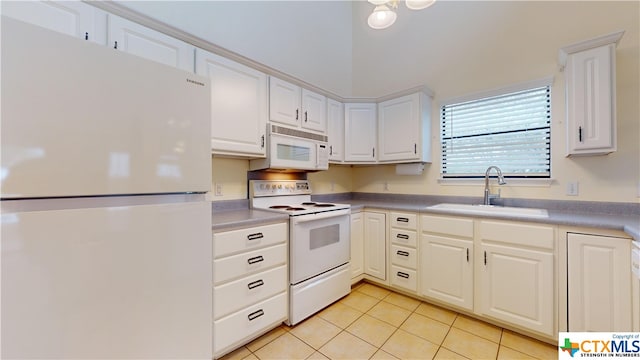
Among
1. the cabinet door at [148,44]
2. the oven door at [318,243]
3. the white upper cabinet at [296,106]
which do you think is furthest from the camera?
the white upper cabinet at [296,106]

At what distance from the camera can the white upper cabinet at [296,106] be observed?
86.6 inches

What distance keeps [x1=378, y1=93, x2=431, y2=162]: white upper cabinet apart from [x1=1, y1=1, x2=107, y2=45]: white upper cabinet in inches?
97.0

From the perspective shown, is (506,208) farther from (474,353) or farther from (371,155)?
(371,155)

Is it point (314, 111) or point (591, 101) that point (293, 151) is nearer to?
point (314, 111)

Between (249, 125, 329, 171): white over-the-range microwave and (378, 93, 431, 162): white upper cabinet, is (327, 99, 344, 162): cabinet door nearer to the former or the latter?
(249, 125, 329, 171): white over-the-range microwave

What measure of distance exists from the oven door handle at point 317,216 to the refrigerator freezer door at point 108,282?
2.53 ft

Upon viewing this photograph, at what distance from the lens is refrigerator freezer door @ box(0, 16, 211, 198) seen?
82cm

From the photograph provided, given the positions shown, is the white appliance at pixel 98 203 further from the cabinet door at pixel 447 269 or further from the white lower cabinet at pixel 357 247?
the cabinet door at pixel 447 269

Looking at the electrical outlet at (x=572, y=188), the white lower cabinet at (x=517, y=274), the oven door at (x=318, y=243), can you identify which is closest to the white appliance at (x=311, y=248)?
the oven door at (x=318, y=243)

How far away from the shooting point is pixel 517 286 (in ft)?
5.78

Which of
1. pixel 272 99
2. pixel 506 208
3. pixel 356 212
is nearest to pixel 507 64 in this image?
pixel 506 208

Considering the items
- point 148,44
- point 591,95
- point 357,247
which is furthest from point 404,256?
point 148,44

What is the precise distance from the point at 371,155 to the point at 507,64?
1530 millimetres

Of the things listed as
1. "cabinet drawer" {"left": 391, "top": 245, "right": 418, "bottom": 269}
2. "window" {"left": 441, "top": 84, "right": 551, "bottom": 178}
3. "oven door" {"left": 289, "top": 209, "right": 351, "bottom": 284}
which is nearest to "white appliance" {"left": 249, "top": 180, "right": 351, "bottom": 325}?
"oven door" {"left": 289, "top": 209, "right": 351, "bottom": 284}
